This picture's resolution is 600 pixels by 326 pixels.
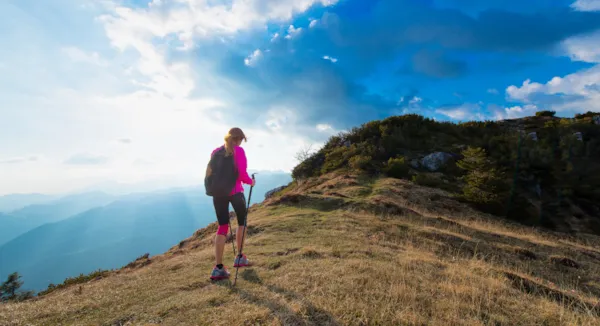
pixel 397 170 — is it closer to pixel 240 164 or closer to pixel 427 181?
pixel 427 181

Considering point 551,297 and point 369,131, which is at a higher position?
point 369,131

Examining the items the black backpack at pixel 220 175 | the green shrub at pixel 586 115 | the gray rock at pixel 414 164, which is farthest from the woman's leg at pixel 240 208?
the green shrub at pixel 586 115

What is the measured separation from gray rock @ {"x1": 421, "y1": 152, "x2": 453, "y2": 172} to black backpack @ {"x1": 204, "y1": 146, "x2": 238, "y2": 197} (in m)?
23.8

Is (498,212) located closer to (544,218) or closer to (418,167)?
(544,218)

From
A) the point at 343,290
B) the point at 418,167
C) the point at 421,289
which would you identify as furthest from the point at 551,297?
the point at 418,167

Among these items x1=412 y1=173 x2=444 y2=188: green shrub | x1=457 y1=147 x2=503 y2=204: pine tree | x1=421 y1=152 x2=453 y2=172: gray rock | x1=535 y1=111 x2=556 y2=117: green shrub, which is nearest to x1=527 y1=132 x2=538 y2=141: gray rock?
x1=421 y1=152 x2=453 y2=172: gray rock

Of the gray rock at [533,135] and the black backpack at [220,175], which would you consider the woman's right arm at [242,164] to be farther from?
the gray rock at [533,135]

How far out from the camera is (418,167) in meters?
25.8

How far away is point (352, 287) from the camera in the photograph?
4781 millimetres

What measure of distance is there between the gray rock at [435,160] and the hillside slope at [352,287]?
Result: 15269mm

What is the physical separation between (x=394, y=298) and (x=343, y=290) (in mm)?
819

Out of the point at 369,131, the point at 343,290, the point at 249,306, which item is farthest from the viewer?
the point at 369,131

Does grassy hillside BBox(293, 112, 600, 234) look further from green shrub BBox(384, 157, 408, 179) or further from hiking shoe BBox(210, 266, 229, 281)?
hiking shoe BBox(210, 266, 229, 281)

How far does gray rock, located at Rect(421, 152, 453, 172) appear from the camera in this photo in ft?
84.5
